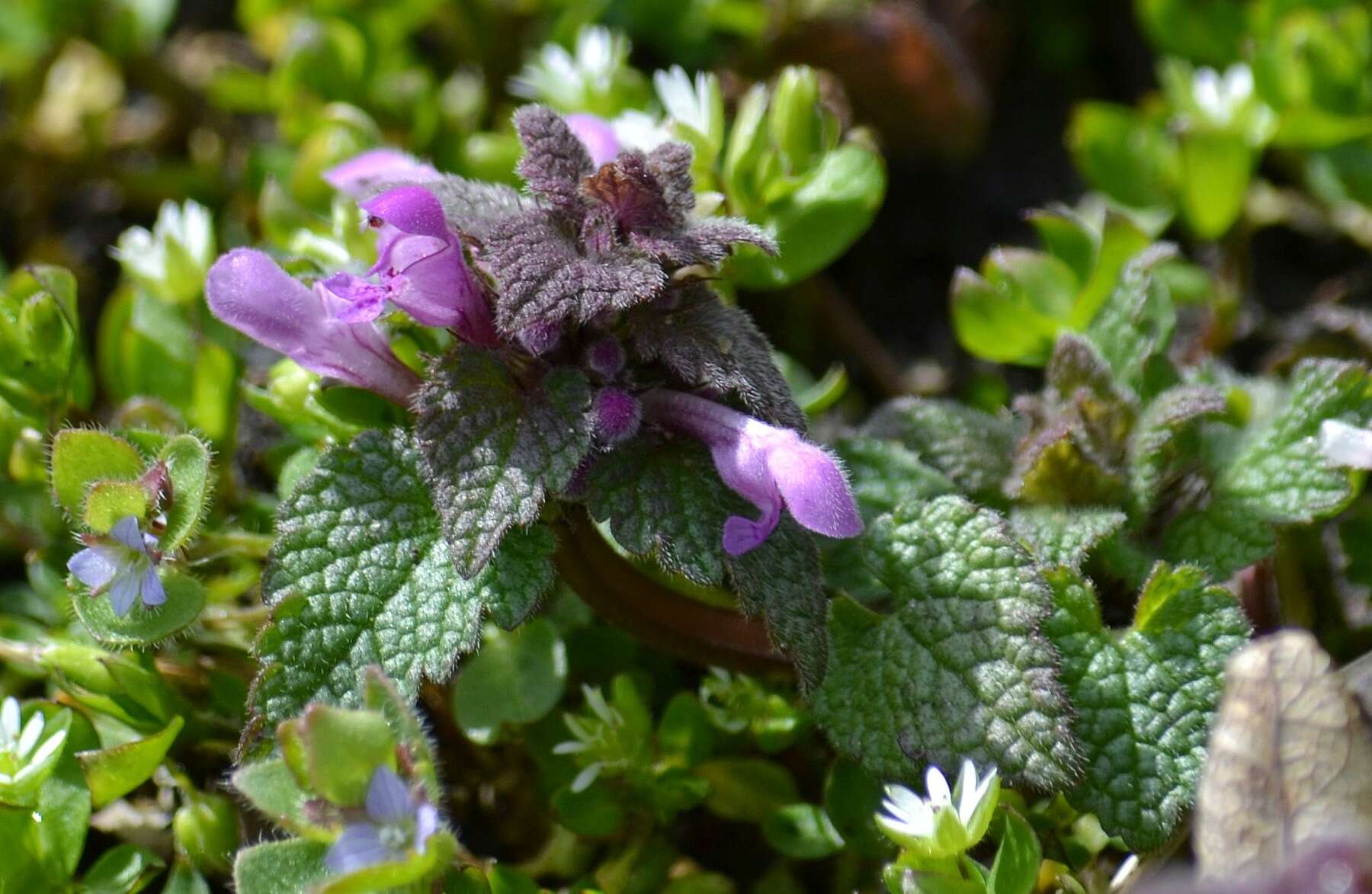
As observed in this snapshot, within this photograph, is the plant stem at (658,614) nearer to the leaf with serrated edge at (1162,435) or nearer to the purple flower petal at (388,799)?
the purple flower petal at (388,799)

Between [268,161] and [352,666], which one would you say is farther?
[268,161]

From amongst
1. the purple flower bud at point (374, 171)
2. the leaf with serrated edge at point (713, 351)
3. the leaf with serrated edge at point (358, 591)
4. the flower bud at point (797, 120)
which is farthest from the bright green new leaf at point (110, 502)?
the flower bud at point (797, 120)

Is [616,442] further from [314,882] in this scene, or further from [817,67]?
[817,67]

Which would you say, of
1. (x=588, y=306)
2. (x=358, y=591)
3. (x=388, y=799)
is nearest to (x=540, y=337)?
(x=588, y=306)

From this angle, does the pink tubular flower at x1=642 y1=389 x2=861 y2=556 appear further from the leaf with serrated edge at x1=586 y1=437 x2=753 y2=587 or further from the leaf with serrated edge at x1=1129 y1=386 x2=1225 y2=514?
the leaf with serrated edge at x1=1129 y1=386 x2=1225 y2=514

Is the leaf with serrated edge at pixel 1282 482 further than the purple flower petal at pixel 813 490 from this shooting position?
Yes

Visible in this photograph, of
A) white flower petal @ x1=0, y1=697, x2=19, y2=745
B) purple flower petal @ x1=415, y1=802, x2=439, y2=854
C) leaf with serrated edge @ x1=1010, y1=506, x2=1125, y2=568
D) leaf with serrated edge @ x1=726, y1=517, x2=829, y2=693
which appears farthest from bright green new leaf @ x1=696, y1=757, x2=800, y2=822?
white flower petal @ x1=0, y1=697, x2=19, y2=745

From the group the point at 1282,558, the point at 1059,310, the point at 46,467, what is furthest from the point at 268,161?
the point at 1282,558
